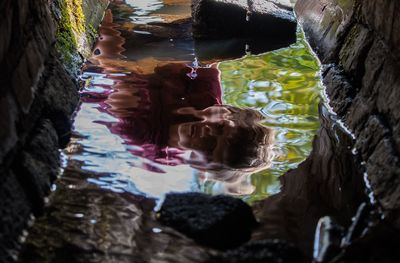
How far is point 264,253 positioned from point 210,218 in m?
0.56

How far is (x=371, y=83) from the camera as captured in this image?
224 inches

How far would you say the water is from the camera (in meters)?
3.80

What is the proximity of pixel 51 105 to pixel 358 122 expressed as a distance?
9.49 feet

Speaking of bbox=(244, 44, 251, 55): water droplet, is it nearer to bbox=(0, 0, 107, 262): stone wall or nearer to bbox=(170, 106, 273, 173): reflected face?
bbox=(170, 106, 273, 173): reflected face

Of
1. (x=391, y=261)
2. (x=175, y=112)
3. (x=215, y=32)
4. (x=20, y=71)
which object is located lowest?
(x=215, y=32)

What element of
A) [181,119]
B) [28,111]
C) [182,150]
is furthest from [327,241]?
[181,119]

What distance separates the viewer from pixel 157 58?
8.30 meters

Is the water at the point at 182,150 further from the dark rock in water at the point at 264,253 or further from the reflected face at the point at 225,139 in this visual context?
the dark rock in water at the point at 264,253

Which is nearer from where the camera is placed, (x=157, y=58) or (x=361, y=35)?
(x=361, y=35)

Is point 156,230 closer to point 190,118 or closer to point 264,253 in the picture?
point 264,253

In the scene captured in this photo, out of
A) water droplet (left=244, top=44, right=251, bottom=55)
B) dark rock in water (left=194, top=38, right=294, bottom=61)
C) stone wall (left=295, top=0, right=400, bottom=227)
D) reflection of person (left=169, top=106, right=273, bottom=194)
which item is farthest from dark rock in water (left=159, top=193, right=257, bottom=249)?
water droplet (left=244, top=44, right=251, bottom=55)

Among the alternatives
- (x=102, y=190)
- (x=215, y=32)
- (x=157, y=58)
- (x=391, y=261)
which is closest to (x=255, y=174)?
(x=102, y=190)

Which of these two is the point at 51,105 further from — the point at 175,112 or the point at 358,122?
the point at 358,122


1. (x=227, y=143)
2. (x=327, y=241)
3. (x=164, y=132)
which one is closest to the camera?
(x=327, y=241)
